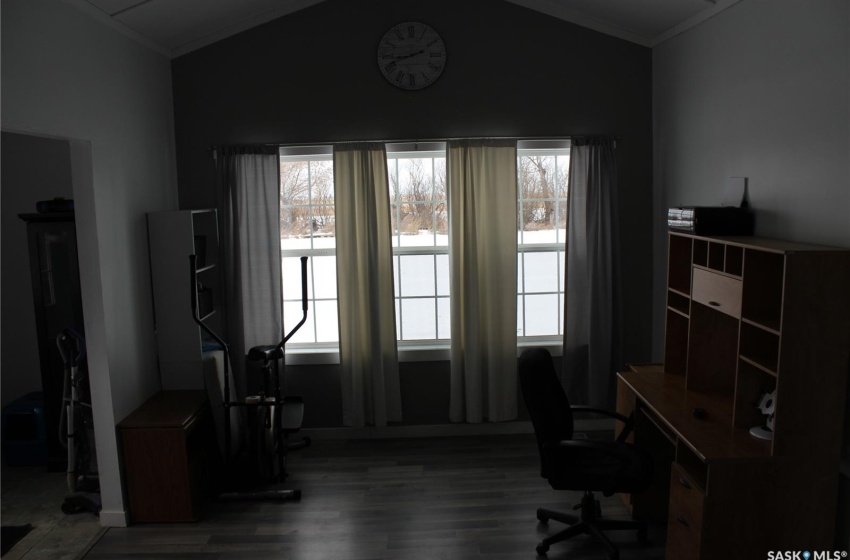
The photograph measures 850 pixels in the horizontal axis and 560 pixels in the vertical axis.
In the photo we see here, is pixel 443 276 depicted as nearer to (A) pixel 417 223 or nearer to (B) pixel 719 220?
(A) pixel 417 223

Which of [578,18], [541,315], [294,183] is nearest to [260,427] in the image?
[294,183]

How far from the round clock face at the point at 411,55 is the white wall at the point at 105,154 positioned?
5.59 ft

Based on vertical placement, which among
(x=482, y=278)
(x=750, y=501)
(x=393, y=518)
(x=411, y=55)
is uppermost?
(x=411, y=55)

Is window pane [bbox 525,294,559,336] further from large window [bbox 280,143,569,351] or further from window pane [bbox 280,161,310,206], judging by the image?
window pane [bbox 280,161,310,206]

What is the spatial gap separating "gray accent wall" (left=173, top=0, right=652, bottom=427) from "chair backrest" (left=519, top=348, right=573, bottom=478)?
232 cm

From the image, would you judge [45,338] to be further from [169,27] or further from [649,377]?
[649,377]

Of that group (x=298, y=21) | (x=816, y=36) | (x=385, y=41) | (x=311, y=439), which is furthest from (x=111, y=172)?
(x=816, y=36)

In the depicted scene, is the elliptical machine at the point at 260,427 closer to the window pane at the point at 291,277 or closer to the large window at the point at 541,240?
the window pane at the point at 291,277

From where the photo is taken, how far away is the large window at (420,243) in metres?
5.18

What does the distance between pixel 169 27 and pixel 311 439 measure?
327 cm

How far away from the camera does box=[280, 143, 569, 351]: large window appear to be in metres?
5.18

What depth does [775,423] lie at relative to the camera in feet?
8.95

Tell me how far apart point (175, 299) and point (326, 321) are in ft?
4.11

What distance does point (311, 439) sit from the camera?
529 cm
